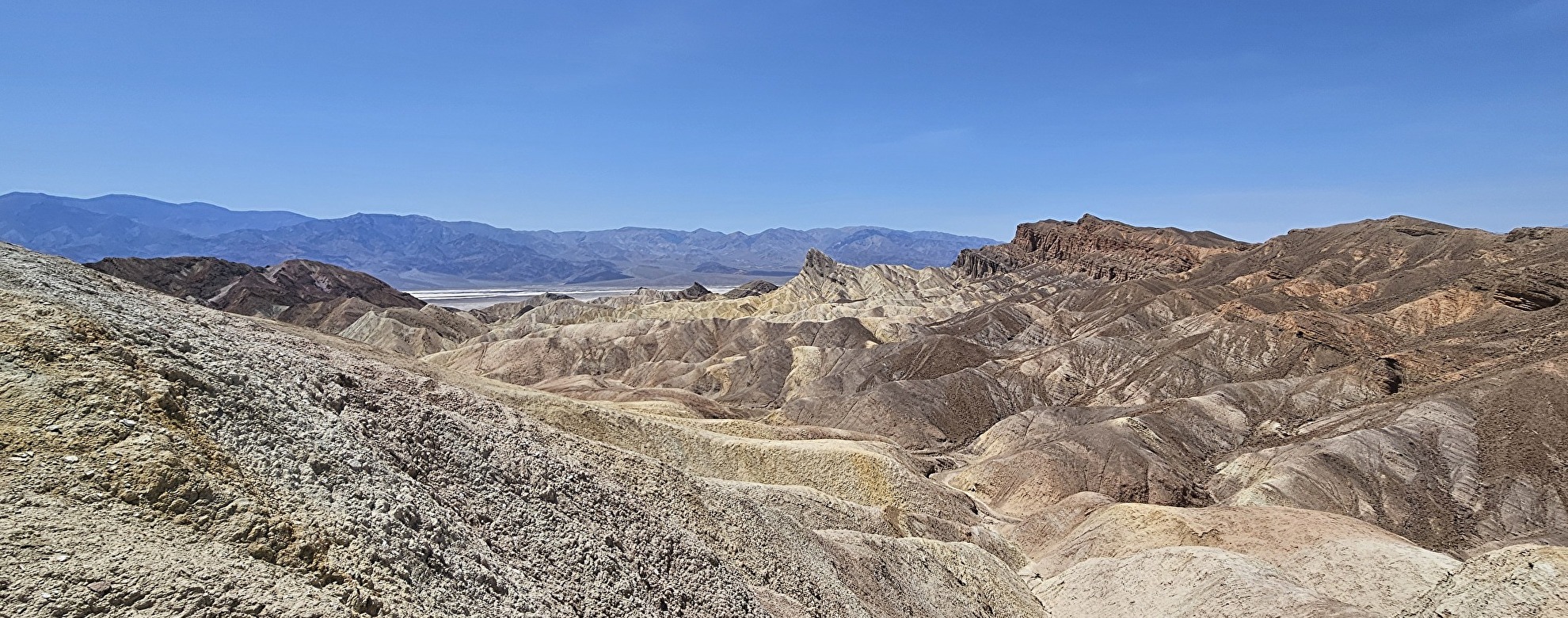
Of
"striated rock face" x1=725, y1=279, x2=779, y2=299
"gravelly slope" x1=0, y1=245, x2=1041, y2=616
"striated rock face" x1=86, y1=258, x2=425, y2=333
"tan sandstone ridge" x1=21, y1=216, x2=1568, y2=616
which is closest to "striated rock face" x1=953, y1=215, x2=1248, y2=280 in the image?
"tan sandstone ridge" x1=21, y1=216, x2=1568, y2=616

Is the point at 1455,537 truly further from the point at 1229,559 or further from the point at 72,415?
the point at 72,415

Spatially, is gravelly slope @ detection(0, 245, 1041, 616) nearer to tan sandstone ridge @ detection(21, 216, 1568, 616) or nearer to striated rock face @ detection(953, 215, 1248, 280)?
tan sandstone ridge @ detection(21, 216, 1568, 616)

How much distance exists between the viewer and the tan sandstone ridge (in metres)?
19.0

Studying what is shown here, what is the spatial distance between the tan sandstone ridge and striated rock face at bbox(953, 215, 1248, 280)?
12.1 meters

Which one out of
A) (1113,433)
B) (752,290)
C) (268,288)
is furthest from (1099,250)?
(268,288)

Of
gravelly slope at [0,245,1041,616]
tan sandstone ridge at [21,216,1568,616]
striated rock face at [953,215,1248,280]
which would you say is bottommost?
tan sandstone ridge at [21,216,1568,616]

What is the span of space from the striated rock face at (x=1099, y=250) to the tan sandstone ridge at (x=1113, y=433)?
39.7 feet

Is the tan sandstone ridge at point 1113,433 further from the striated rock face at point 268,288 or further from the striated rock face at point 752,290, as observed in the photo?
the striated rock face at point 752,290

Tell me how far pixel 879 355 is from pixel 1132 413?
83.6 ft

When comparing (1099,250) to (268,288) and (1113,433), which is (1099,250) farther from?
(268,288)

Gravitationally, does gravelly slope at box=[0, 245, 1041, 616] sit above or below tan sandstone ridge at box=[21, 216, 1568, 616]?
above

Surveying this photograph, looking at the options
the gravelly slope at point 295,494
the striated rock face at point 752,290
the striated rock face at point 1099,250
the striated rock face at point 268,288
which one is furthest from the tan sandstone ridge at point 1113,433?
the striated rock face at point 752,290

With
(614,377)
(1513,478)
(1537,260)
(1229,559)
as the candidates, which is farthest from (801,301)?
(1229,559)

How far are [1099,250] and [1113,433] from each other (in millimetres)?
87778
